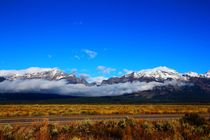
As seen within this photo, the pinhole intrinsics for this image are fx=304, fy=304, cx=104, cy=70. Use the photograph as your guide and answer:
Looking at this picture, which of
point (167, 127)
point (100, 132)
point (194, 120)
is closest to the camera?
point (100, 132)

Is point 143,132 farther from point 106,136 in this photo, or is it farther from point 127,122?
point 127,122

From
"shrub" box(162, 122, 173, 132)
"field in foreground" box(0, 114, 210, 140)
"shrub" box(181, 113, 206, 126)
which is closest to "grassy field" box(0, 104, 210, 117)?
"shrub" box(181, 113, 206, 126)

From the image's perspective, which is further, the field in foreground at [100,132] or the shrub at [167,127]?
the shrub at [167,127]

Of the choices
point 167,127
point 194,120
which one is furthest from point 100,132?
point 194,120

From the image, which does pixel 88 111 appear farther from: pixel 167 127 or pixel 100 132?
Answer: pixel 100 132

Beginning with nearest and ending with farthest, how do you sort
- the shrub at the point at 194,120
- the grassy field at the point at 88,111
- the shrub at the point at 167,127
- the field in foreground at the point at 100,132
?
1. the field in foreground at the point at 100,132
2. the shrub at the point at 167,127
3. the shrub at the point at 194,120
4. the grassy field at the point at 88,111

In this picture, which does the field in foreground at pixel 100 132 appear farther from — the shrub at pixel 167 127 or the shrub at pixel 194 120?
the shrub at pixel 194 120

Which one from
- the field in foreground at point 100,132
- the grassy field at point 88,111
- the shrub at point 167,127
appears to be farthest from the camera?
the grassy field at point 88,111

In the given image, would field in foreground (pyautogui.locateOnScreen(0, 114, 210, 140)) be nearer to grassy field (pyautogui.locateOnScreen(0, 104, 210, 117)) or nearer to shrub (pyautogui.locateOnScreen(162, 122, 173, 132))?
shrub (pyautogui.locateOnScreen(162, 122, 173, 132))

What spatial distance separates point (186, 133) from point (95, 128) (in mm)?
4885

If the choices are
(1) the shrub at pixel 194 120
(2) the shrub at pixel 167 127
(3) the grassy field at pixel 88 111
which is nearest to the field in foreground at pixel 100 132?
(2) the shrub at pixel 167 127

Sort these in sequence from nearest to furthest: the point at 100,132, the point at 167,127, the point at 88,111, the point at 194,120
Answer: the point at 100,132
the point at 167,127
the point at 194,120
the point at 88,111

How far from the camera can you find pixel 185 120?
22156 millimetres

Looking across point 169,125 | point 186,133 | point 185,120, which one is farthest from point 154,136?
point 185,120
